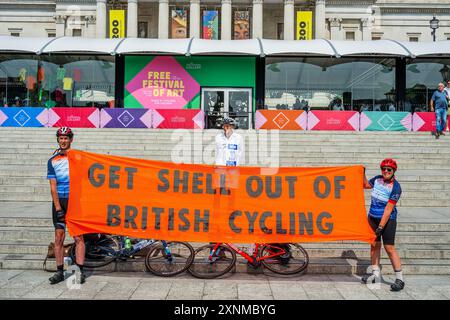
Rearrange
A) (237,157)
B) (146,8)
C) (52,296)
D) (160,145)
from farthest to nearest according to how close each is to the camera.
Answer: (146,8)
(160,145)
(237,157)
(52,296)

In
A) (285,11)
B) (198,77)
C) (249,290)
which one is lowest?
(249,290)

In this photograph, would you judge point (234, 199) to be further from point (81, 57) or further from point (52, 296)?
point (81, 57)

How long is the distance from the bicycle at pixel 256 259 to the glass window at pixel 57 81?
62.8ft

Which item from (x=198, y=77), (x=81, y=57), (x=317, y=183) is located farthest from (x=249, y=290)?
(x=81, y=57)

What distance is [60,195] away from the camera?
21.8 feet

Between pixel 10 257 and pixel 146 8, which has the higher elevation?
pixel 146 8

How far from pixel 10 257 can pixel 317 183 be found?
5335 mm

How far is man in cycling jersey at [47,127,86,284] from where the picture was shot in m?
6.49

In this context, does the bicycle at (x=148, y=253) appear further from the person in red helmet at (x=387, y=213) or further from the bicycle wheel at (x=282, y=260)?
the person in red helmet at (x=387, y=213)

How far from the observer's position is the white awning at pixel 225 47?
23469mm

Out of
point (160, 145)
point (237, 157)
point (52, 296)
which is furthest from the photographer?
point (160, 145)

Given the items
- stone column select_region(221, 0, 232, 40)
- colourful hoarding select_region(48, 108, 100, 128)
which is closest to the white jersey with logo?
colourful hoarding select_region(48, 108, 100, 128)

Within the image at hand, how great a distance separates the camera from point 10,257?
24.6ft

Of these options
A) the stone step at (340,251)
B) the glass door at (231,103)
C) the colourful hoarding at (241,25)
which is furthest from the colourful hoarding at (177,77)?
the colourful hoarding at (241,25)
